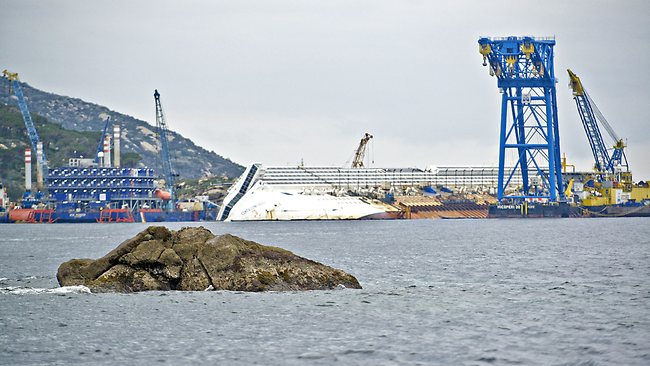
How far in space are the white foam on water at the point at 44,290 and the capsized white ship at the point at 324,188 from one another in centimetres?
10977

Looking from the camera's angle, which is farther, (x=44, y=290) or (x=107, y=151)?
(x=107, y=151)

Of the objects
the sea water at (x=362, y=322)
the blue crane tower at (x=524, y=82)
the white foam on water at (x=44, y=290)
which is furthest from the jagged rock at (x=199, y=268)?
the blue crane tower at (x=524, y=82)

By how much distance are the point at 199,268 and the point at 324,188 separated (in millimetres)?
134258

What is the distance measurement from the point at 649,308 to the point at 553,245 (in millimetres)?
36214

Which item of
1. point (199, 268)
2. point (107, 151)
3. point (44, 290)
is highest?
point (107, 151)

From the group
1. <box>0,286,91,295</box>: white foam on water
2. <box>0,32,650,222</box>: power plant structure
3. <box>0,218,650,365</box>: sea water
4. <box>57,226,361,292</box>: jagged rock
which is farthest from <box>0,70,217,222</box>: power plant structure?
<box>57,226,361,292</box>: jagged rock

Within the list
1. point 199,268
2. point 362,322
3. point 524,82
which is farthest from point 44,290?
point 524,82

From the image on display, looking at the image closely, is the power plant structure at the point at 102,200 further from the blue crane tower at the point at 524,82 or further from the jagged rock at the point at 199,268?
the jagged rock at the point at 199,268

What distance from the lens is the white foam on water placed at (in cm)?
3447

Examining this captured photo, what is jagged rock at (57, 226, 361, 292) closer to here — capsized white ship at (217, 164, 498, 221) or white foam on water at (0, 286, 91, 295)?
white foam on water at (0, 286, 91, 295)

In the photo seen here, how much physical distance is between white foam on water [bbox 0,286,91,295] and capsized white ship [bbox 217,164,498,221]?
4322 inches

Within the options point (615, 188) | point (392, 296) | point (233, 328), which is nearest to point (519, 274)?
point (392, 296)

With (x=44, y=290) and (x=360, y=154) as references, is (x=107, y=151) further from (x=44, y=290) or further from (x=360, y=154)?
(x=44, y=290)

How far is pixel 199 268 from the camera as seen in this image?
33.9 meters
